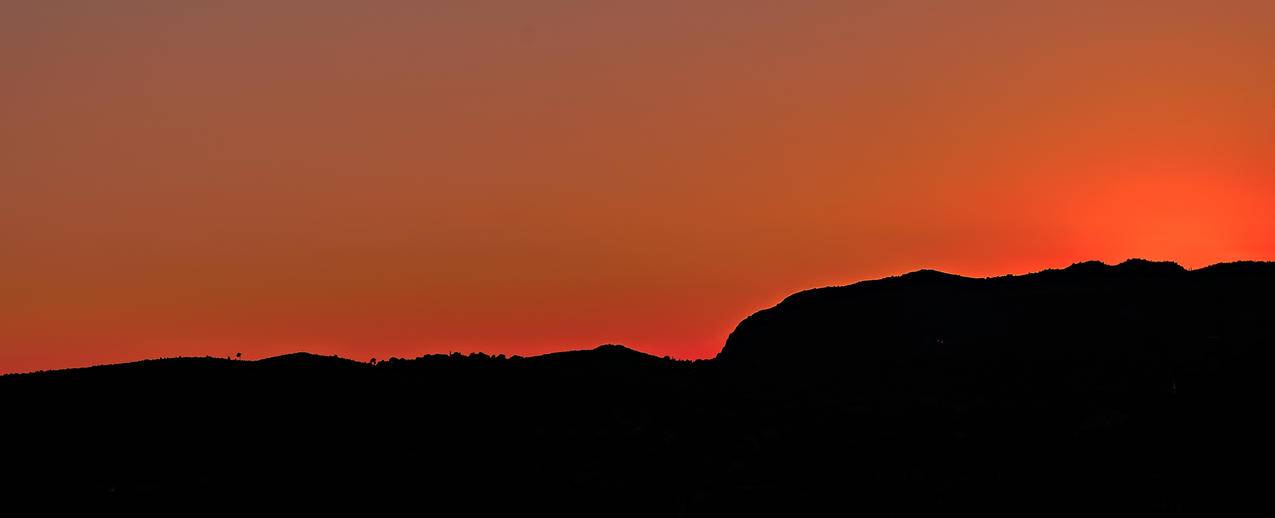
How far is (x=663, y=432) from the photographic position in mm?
47375

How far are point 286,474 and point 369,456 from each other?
2.68 metres

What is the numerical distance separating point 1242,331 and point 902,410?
1900 centimetres

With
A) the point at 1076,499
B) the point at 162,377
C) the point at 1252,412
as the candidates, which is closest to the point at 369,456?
the point at 162,377

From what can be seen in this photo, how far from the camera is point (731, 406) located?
51469 mm

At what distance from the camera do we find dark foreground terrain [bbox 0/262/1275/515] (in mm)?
41750

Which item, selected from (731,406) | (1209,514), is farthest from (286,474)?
(1209,514)

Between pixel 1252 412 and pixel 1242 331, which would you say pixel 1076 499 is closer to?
pixel 1252 412

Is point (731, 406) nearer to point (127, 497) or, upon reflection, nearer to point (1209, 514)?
point (1209, 514)

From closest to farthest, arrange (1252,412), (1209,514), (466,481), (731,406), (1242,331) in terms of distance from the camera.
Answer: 1. (1209,514)
2. (466,481)
3. (1252,412)
4. (731,406)
5. (1242,331)

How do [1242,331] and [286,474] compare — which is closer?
[286,474]

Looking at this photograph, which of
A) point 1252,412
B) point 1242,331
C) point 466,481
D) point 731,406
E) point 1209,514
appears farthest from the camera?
point 1242,331

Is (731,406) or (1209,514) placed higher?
(731,406)

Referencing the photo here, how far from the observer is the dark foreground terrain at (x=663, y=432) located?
41750 mm

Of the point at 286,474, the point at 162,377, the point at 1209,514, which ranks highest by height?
the point at 162,377
